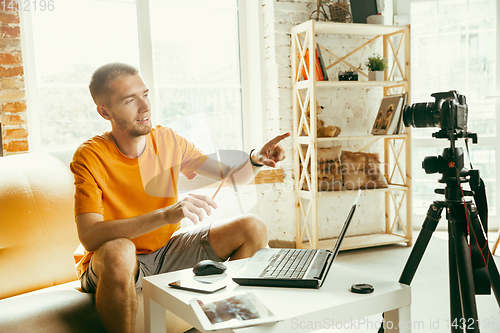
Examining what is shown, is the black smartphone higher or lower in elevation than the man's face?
lower

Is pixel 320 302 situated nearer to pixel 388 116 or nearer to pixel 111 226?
pixel 111 226

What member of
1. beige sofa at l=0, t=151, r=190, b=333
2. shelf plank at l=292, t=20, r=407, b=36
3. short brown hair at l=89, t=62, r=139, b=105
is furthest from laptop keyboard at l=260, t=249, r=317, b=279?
shelf plank at l=292, t=20, r=407, b=36

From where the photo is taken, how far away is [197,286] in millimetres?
1023

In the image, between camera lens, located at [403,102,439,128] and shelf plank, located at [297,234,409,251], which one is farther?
shelf plank, located at [297,234,409,251]

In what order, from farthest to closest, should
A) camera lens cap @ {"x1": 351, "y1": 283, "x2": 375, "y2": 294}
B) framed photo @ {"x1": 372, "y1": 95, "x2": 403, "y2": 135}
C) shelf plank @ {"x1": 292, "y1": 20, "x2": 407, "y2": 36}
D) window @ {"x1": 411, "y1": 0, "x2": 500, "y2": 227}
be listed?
window @ {"x1": 411, "y1": 0, "x2": 500, "y2": 227}
framed photo @ {"x1": 372, "y1": 95, "x2": 403, "y2": 135}
shelf plank @ {"x1": 292, "y1": 20, "x2": 407, "y2": 36}
camera lens cap @ {"x1": 351, "y1": 283, "x2": 375, "y2": 294}

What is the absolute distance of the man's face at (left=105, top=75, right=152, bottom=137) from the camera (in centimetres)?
152

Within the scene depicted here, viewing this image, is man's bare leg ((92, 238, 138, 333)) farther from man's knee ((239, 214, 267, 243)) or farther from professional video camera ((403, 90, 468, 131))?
professional video camera ((403, 90, 468, 131))

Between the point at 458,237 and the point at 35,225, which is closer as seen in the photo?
the point at 458,237

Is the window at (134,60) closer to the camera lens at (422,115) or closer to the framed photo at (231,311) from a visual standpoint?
the camera lens at (422,115)

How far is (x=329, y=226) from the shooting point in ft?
10.6

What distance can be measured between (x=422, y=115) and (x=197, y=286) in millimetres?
979

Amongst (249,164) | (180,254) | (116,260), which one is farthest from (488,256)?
(116,260)

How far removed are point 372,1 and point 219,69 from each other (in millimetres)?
1219

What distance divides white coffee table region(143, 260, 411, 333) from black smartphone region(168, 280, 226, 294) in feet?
0.04
